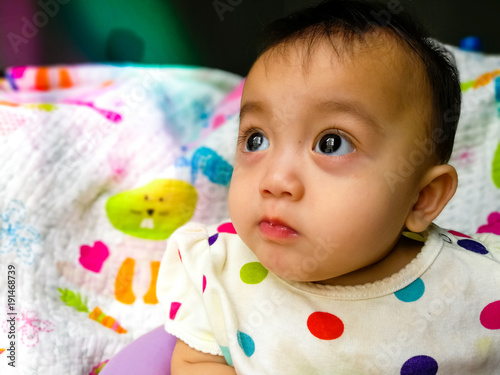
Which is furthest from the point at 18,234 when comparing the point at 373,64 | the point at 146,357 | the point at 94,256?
the point at 373,64

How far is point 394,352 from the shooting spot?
2.34 feet

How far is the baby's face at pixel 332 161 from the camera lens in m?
0.65

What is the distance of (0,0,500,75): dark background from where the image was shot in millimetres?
1503

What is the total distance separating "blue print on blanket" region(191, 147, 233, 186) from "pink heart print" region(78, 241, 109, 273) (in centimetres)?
24

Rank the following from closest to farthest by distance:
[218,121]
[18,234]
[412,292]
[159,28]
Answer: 1. [412,292]
2. [18,234]
3. [218,121]
4. [159,28]

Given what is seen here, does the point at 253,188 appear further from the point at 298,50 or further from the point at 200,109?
the point at 200,109

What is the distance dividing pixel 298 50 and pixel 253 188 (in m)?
0.19

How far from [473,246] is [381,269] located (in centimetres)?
17

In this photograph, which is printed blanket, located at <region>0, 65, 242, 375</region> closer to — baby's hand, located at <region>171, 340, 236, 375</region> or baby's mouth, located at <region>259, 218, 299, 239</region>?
baby's hand, located at <region>171, 340, 236, 375</region>

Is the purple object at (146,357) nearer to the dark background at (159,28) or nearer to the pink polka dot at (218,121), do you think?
the pink polka dot at (218,121)

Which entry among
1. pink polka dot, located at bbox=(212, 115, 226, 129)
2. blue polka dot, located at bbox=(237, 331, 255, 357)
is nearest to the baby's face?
blue polka dot, located at bbox=(237, 331, 255, 357)

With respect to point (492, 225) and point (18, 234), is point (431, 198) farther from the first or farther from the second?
point (18, 234)

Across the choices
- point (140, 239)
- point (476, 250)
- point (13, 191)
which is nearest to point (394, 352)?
point (476, 250)

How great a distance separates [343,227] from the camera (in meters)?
0.65
